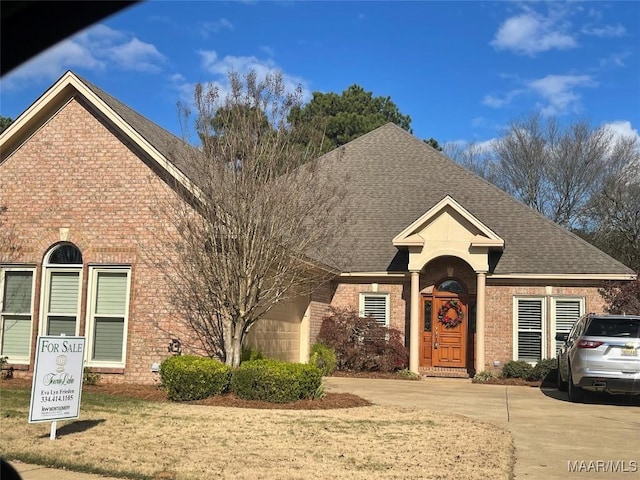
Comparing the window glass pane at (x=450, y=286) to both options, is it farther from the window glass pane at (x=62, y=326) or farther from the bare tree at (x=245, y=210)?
the window glass pane at (x=62, y=326)

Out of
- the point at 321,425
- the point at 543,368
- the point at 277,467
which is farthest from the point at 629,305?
the point at 277,467

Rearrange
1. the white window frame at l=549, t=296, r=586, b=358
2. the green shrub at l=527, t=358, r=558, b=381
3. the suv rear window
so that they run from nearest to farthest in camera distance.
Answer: the suv rear window < the green shrub at l=527, t=358, r=558, b=381 < the white window frame at l=549, t=296, r=586, b=358

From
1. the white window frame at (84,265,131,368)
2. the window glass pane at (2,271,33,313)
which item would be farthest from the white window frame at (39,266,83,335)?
the window glass pane at (2,271,33,313)

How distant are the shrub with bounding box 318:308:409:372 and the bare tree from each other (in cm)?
692

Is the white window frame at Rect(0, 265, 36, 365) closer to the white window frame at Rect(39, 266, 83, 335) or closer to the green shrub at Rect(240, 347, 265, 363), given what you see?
the white window frame at Rect(39, 266, 83, 335)

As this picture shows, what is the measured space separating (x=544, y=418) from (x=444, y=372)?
952cm

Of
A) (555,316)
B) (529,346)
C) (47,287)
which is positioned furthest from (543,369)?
(47,287)

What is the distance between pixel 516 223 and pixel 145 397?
1378 cm

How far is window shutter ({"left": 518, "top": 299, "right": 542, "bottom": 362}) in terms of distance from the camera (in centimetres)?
2019

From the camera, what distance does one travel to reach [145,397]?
12797 millimetres

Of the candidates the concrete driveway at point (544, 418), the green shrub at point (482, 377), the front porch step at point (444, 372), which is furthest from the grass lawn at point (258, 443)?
the front porch step at point (444, 372)

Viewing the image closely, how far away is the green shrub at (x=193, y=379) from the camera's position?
12.2 m

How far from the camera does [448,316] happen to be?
21109 millimetres

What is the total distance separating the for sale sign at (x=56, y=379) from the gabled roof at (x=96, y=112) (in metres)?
5.98
